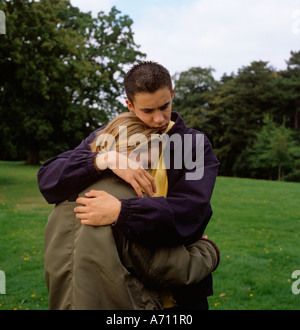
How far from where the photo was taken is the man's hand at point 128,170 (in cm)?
180

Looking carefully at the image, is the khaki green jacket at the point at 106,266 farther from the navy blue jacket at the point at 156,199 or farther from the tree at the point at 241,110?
the tree at the point at 241,110

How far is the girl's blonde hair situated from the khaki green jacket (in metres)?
0.22

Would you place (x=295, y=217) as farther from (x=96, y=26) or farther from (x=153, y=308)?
(x=96, y=26)

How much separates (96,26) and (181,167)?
35.1 meters

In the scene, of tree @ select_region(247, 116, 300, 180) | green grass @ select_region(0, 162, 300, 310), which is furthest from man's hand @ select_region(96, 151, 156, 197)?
tree @ select_region(247, 116, 300, 180)

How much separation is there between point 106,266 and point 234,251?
678 cm

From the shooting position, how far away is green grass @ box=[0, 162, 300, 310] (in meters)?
5.58

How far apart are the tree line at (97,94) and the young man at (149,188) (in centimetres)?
1638

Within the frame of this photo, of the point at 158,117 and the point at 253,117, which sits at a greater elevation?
the point at 253,117

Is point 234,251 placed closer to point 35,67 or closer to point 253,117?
point 35,67

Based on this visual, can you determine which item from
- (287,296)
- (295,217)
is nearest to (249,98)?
(295,217)

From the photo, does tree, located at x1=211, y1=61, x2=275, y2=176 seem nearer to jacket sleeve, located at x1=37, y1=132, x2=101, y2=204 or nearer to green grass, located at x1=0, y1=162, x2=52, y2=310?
green grass, located at x1=0, y1=162, x2=52, y2=310

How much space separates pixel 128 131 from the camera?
6.44 ft

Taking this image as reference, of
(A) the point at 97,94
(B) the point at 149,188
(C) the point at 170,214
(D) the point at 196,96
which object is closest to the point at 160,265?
(C) the point at 170,214
